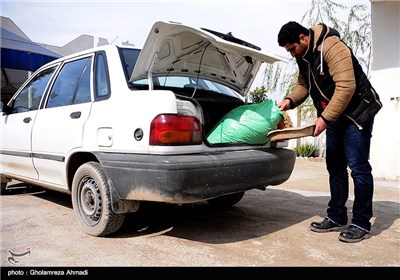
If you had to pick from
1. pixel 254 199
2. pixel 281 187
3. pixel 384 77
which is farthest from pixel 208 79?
pixel 384 77

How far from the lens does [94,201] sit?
308 centimetres

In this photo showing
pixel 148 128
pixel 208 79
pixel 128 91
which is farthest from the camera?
pixel 208 79

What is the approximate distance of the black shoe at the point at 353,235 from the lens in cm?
302

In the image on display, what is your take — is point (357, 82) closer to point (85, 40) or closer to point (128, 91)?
point (128, 91)

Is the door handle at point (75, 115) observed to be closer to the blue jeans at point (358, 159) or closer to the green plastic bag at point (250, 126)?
the green plastic bag at point (250, 126)

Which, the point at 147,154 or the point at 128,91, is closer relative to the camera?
the point at 147,154

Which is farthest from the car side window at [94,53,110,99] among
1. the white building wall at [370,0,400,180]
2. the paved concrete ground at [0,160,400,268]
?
the white building wall at [370,0,400,180]

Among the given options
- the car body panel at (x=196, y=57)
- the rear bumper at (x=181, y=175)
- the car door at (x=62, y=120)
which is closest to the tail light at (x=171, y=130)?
the rear bumper at (x=181, y=175)

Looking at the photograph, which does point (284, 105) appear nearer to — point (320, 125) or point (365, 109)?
point (320, 125)

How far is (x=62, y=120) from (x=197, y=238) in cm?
170

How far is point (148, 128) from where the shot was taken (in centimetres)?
264

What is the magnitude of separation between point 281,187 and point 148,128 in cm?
362

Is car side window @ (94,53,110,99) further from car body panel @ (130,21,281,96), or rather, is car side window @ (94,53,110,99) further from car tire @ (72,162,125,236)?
car tire @ (72,162,125,236)

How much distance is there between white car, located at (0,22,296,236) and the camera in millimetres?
2637
